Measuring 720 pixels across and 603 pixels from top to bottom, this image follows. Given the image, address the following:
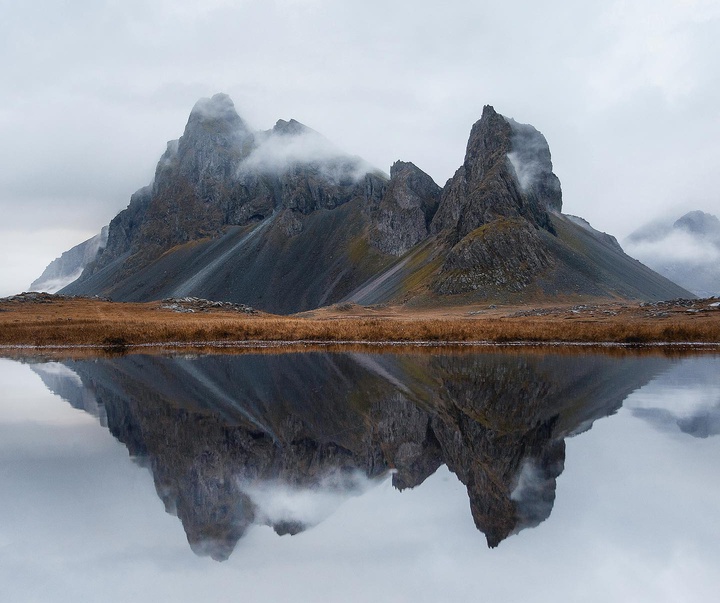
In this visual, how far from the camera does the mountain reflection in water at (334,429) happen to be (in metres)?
10.6

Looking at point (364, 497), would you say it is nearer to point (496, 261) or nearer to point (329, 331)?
point (329, 331)

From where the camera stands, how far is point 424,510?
34.6ft

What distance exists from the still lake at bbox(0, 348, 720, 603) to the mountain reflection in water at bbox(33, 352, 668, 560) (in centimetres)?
7

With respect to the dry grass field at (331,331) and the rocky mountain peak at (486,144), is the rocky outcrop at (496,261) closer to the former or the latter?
the rocky mountain peak at (486,144)

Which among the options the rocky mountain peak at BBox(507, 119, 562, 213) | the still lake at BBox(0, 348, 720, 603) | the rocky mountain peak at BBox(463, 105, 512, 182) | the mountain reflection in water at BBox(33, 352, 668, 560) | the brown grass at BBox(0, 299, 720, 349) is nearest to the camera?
the still lake at BBox(0, 348, 720, 603)

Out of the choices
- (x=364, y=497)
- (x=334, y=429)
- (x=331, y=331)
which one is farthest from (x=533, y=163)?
(x=364, y=497)

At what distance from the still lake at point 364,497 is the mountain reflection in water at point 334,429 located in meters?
0.07

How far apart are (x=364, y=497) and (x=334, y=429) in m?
5.59

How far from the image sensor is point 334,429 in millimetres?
16734

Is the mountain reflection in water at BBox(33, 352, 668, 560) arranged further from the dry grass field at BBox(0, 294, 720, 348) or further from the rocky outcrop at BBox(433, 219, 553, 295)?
Answer: the rocky outcrop at BBox(433, 219, 553, 295)

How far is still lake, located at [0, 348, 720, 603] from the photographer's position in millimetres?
7914

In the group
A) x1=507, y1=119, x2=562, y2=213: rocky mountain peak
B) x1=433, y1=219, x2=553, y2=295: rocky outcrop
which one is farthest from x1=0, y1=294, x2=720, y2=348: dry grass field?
x1=507, y1=119, x2=562, y2=213: rocky mountain peak

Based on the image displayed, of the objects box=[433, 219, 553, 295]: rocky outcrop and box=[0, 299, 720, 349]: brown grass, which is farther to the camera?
box=[433, 219, 553, 295]: rocky outcrop

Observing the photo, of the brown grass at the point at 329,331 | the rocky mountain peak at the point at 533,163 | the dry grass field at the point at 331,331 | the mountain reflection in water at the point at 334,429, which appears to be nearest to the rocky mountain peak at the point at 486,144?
the rocky mountain peak at the point at 533,163
